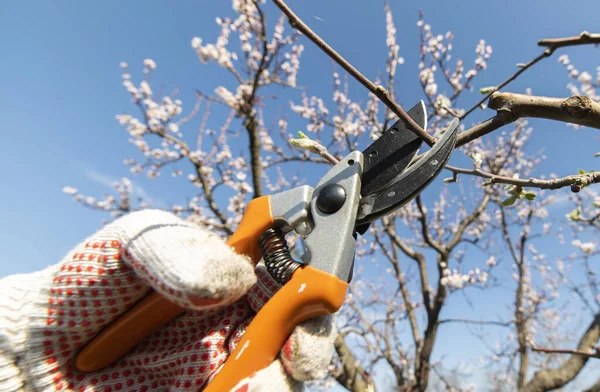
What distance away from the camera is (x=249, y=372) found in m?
0.88

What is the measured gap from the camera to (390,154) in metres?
1.20

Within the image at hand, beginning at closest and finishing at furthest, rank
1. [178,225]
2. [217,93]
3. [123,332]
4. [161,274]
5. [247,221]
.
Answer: [161,274] → [178,225] → [123,332] → [247,221] → [217,93]

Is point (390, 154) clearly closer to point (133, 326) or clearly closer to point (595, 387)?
point (133, 326)

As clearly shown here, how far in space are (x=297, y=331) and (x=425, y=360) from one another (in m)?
4.52

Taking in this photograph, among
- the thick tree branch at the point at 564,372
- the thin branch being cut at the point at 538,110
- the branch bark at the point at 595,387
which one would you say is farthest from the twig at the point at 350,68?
the thick tree branch at the point at 564,372

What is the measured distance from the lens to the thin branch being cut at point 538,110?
1080mm

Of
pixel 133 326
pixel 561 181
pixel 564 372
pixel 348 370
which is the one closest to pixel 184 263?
pixel 133 326

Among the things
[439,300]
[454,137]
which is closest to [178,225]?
[454,137]

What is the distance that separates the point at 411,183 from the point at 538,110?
46 cm

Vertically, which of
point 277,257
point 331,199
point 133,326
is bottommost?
point 133,326

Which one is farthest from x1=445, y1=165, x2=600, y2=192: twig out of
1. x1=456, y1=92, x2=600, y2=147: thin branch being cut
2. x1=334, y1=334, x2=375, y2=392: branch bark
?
x1=334, y1=334, x2=375, y2=392: branch bark

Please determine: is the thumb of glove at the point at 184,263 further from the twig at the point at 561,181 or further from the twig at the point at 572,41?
the twig at the point at 572,41

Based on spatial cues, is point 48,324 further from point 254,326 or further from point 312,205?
point 312,205

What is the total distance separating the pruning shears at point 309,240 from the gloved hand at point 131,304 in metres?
0.04
